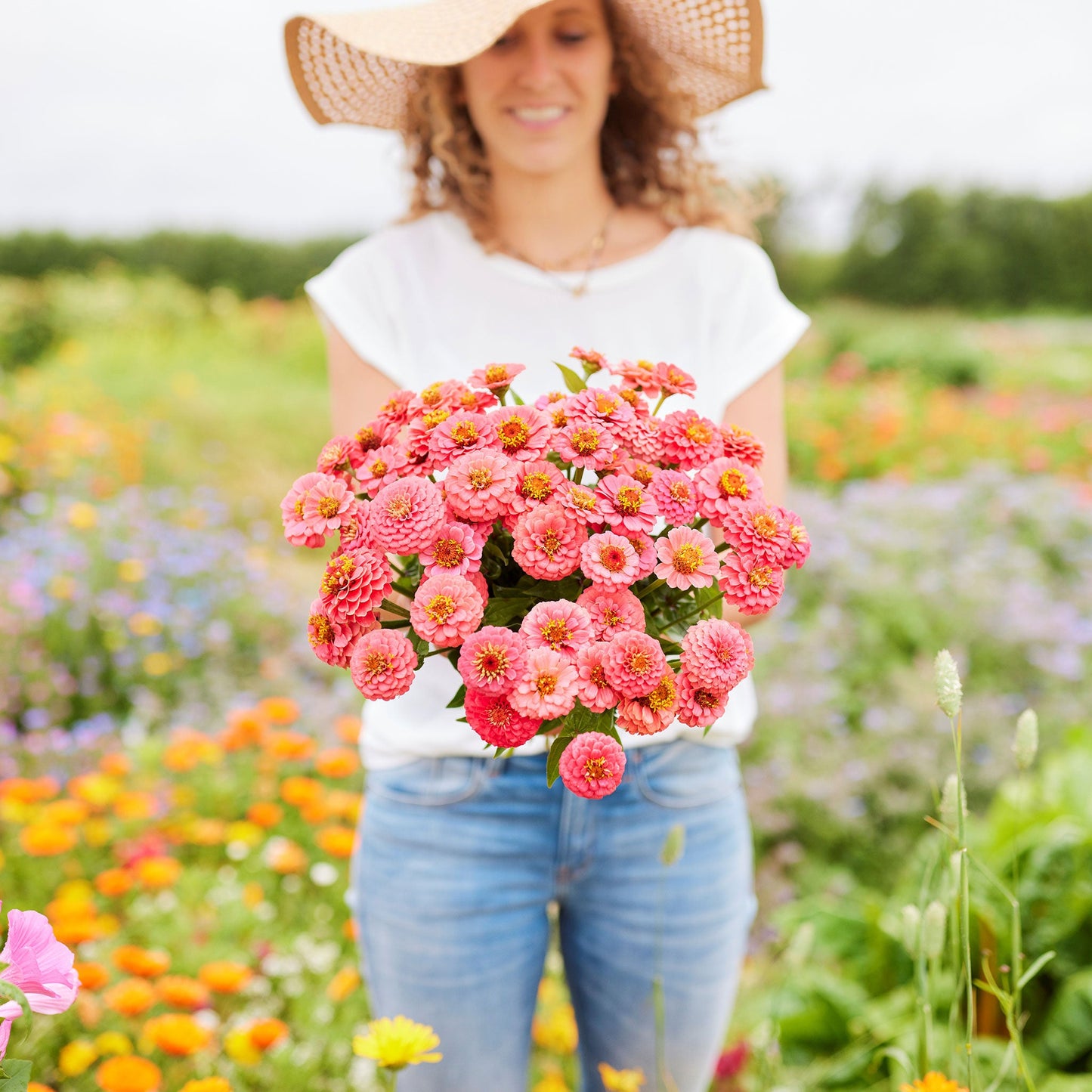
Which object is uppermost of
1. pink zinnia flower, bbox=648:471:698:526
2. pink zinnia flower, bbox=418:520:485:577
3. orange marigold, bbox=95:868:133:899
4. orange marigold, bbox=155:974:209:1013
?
pink zinnia flower, bbox=648:471:698:526

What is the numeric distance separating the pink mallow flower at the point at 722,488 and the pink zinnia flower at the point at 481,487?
16 centimetres

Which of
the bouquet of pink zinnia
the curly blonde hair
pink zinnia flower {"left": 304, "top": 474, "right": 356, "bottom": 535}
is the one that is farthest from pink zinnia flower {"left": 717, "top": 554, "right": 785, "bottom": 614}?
the curly blonde hair

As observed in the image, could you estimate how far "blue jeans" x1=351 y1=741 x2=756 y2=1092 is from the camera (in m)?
1.32

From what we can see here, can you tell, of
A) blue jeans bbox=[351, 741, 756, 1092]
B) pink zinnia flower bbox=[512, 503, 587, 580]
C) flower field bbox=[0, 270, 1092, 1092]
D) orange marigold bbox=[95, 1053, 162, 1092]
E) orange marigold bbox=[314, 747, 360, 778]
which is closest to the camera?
pink zinnia flower bbox=[512, 503, 587, 580]

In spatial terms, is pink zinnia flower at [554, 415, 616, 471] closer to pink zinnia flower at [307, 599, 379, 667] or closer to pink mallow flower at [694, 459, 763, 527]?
pink mallow flower at [694, 459, 763, 527]

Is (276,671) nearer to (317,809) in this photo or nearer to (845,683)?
(317,809)

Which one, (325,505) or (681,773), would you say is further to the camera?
(681,773)

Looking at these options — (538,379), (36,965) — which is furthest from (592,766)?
(538,379)

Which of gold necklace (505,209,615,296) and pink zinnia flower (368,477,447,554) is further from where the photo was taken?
gold necklace (505,209,615,296)

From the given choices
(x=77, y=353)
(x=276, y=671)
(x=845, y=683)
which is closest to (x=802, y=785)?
(x=845, y=683)

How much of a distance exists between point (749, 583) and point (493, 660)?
0.22 meters

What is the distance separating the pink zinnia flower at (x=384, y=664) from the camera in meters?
0.76

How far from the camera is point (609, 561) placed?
0.76m

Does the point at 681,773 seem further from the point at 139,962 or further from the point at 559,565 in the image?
the point at 139,962
